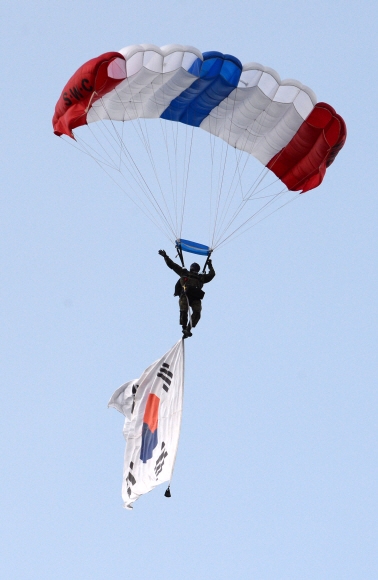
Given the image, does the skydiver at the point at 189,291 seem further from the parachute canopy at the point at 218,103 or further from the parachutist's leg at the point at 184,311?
the parachute canopy at the point at 218,103

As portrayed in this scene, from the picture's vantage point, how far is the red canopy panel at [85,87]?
22797 millimetres

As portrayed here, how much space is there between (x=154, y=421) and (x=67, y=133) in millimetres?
4910

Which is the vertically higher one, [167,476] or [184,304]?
[184,304]

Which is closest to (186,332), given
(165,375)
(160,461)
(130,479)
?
(165,375)

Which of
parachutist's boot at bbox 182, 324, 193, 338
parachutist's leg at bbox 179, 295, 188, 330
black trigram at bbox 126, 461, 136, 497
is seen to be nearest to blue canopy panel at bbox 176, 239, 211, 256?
parachutist's leg at bbox 179, 295, 188, 330

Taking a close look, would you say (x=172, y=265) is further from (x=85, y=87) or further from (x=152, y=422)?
(x=85, y=87)

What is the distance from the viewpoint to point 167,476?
2238cm

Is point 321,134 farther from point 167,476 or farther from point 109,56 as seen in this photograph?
point 167,476

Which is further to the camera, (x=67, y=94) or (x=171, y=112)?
(x=171, y=112)

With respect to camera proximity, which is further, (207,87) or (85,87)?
(207,87)

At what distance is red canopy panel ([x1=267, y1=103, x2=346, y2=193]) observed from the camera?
24.5 meters

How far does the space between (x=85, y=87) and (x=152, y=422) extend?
5.49 metres

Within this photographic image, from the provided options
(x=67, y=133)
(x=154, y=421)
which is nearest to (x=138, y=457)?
(x=154, y=421)

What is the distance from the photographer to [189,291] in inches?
910
